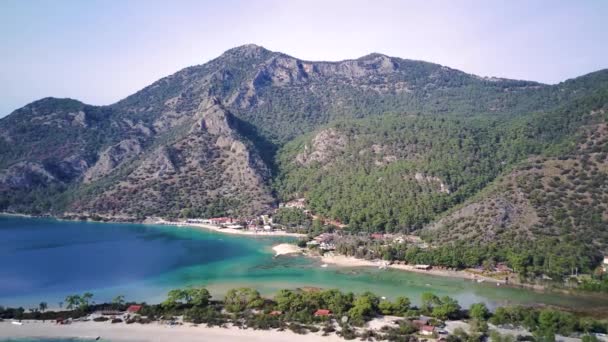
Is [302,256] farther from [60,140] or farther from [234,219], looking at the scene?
[60,140]

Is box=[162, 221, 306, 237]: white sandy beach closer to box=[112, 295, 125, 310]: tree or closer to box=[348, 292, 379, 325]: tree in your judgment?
box=[348, 292, 379, 325]: tree

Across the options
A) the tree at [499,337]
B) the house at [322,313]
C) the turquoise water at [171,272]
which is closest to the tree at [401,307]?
the turquoise water at [171,272]

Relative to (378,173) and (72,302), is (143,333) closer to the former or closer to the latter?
(72,302)

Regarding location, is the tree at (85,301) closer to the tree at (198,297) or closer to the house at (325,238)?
the tree at (198,297)

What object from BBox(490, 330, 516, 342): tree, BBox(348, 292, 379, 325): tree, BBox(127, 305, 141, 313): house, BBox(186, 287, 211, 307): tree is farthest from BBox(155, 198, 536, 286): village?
BBox(127, 305, 141, 313): house

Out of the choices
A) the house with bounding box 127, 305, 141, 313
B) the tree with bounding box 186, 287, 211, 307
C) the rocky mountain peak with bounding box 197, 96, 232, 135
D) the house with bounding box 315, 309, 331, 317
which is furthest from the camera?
the rocky mountain peak with bounding box 197, 96, 232, 135

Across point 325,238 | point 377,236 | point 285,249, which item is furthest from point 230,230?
point 377,236
